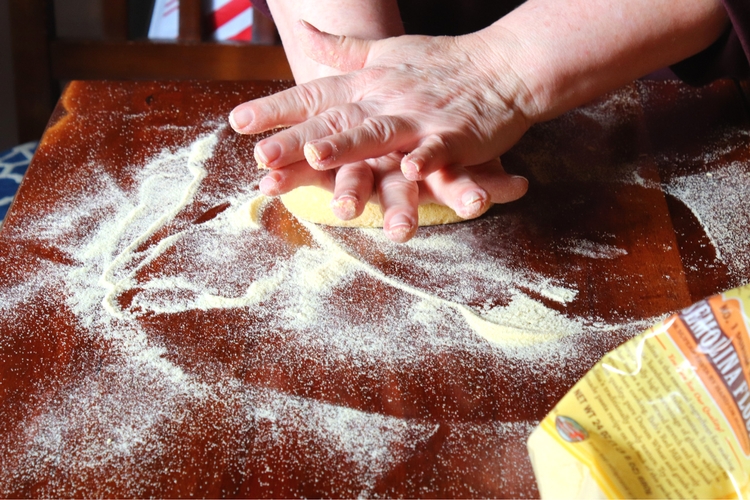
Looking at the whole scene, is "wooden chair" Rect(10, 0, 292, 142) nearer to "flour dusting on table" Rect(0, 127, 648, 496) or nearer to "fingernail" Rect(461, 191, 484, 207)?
"flour dusting on table" Rect(0, 127, 648, 496)

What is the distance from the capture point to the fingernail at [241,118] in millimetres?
688

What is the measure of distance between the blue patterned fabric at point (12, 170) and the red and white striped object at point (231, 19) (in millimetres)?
559

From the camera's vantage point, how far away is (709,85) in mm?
1087

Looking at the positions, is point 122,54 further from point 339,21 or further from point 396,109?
point 396,109

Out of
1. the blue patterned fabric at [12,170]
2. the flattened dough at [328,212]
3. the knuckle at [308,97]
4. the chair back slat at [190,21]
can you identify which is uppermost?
the knuckle at [308,97]

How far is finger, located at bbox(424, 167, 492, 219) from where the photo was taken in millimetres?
672

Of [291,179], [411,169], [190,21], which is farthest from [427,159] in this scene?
[190,21]

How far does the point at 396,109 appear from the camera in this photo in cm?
75

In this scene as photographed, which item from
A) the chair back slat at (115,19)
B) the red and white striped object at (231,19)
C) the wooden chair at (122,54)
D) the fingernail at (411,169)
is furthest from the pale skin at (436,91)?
the red and white striped object at (231,19)

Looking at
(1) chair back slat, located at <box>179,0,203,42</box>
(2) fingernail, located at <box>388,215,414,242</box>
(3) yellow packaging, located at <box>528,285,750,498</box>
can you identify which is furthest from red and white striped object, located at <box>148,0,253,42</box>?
(3) yellow packaging, located at <box>528,285,750,498</box>

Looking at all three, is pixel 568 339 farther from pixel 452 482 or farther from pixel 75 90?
pixel 75 90

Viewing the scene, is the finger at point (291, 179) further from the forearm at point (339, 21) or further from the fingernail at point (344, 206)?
the forearm at point (339, 21)

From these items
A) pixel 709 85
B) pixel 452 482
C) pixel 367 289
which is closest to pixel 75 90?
pixel 367 289

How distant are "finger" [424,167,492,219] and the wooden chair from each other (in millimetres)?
703
